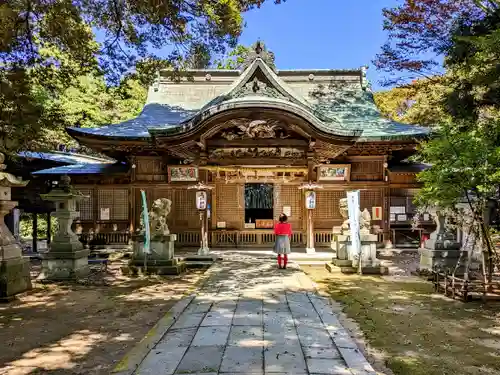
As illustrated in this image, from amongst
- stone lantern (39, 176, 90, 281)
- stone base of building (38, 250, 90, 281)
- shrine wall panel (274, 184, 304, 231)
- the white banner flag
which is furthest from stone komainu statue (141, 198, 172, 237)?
shrine wall panel (274, 184, 304, 231)

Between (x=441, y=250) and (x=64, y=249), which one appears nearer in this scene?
(x=64, y=249)

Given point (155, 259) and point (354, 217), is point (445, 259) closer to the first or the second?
point (354, 217)

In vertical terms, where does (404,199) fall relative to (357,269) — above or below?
above

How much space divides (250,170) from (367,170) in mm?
4674

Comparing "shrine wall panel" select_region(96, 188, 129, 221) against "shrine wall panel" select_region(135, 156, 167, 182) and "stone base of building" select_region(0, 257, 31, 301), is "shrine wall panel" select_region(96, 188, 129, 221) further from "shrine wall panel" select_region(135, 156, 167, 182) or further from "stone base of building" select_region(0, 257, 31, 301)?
"stone base of building" select_region(0, 257, 31, 301)

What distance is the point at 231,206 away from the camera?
50.8 ft

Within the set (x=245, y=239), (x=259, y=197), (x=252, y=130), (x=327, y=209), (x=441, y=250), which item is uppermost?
(x=252, y=130)

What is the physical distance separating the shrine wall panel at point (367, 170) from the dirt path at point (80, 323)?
820cm

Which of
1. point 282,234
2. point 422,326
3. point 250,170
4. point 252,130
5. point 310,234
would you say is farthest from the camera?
point 250,170

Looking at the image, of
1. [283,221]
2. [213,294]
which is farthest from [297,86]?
[213,294]

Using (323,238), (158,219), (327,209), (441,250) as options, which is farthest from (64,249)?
(441,250)

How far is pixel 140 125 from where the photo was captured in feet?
49.8

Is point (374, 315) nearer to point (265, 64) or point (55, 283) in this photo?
point (55, 283)

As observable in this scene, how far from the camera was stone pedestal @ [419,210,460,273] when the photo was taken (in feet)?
32.6
